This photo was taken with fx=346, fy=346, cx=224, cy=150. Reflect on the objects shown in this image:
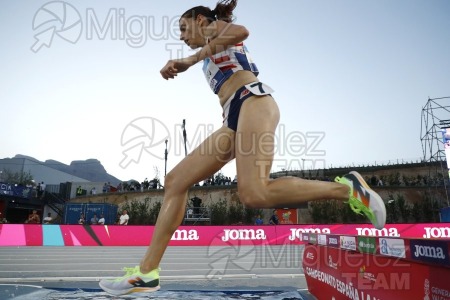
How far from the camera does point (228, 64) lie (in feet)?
8.81

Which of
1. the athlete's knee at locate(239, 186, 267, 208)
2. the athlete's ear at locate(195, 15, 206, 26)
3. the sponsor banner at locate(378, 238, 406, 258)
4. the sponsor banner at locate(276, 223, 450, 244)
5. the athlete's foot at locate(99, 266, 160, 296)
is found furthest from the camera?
the sponsor banner at locate(276, 223, 450, 244)

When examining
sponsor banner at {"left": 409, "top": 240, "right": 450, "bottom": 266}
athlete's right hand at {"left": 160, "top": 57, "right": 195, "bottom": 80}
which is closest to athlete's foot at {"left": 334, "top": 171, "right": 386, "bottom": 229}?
sponsor banner at {"left": 409, "top": 240, "right": 450, "bottom": 266}

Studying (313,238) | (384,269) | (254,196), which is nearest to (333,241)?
(313,238)

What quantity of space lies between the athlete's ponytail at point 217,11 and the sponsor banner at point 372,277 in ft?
7.15

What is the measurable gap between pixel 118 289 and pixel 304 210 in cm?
3080

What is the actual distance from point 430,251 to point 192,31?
7.45 feet

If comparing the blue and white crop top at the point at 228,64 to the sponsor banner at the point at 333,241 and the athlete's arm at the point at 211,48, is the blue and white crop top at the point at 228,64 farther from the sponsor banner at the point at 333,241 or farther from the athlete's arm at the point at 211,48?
the sponsor banner at the point at 333,241

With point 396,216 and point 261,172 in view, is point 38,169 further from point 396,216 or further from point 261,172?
point 261,172

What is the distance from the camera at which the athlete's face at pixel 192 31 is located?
9.29 ft

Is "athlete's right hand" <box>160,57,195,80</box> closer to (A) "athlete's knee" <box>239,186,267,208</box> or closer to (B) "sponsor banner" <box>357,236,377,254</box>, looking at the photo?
(A) "athlete's knee" <box>239,186,267,208</box>

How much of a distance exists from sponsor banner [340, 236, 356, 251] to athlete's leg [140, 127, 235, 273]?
46.9 inches

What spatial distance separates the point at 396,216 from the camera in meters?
30.8

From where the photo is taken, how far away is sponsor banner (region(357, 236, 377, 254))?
237cm

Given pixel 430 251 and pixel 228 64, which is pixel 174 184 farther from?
pixel 430 251
